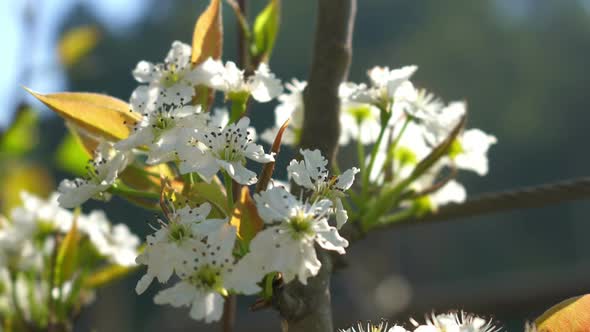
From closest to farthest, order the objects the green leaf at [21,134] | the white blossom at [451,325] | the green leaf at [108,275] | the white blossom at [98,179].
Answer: the white blossom at [451,325], the white blossom at [98,179], the green leaf at [108,275], the green leaf at [21,134]

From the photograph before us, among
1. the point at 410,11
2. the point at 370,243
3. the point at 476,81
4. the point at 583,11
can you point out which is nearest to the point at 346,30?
the point at 370,243

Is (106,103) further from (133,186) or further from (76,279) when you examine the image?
(76,279)

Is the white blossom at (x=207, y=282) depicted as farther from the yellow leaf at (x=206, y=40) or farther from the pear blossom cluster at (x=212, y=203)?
the yellow leaf at (x=206, y=40)

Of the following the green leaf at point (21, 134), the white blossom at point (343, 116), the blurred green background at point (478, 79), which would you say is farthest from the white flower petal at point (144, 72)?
the blurred green background at point (478, 79)

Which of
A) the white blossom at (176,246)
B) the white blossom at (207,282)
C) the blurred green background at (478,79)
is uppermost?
the blurred green background at (478,79)

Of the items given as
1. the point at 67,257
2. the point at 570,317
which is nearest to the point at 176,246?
the point at 570,317

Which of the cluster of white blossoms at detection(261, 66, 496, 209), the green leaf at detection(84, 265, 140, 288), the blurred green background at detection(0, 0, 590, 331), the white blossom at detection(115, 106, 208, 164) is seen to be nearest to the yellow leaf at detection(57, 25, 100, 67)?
the green leaf at detection(84, 265, 140, 288)
